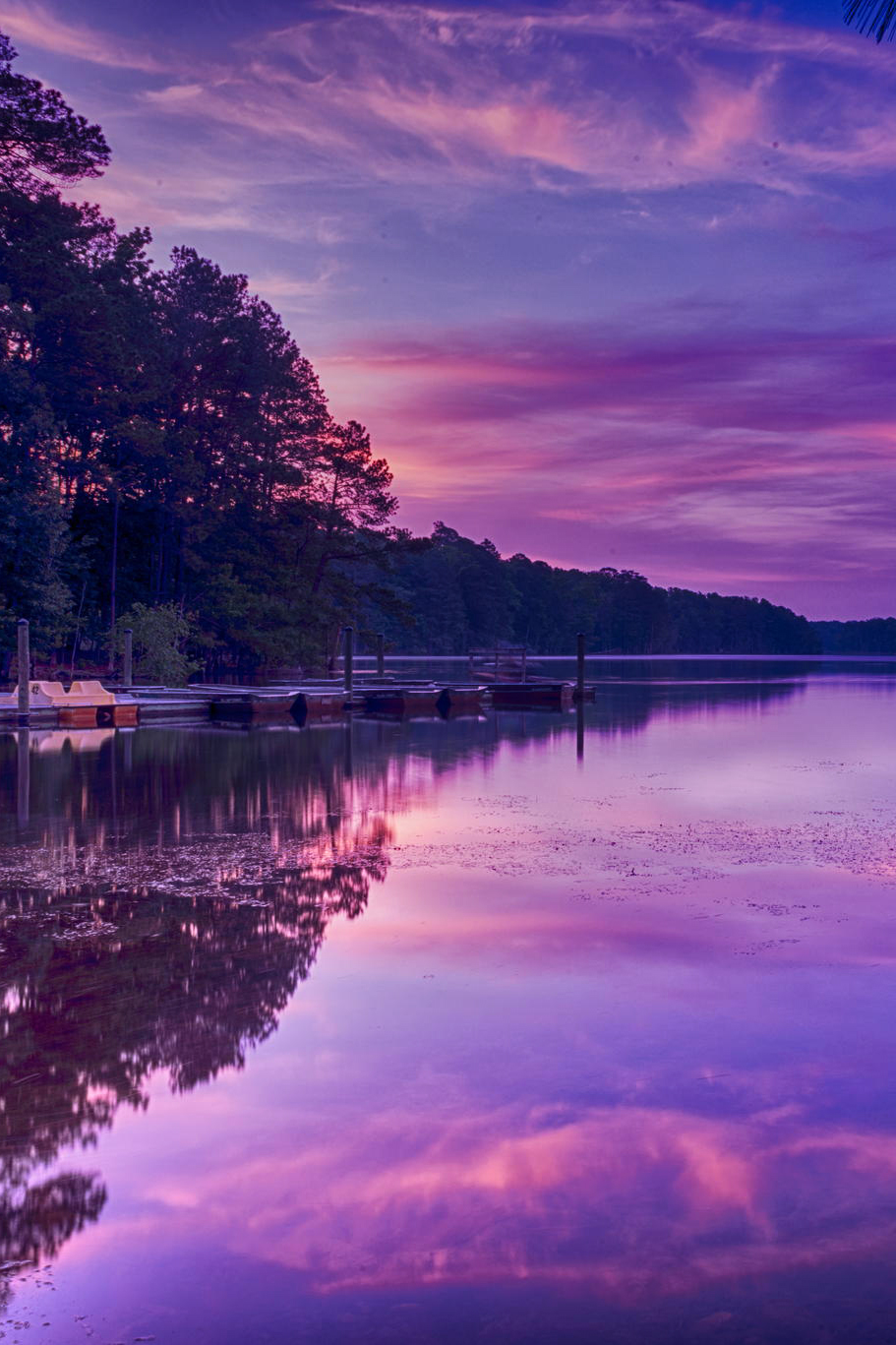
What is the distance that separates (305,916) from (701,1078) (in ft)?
15.3

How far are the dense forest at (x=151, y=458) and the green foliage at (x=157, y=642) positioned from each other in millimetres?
86

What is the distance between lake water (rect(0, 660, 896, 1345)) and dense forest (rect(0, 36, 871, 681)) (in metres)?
28.6

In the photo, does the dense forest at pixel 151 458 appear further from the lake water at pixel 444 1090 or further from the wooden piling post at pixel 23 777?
the lake water at pixel 444 1090

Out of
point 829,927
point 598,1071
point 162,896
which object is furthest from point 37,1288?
point 829,927

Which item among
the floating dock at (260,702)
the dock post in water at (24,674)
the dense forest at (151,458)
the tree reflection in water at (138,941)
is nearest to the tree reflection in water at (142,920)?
the tree reflection in water at (138,941)

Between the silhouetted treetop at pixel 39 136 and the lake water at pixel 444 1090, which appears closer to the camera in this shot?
the lake water at pixel 444 1090

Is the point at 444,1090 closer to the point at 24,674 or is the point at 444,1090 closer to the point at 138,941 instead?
the point at 138,941

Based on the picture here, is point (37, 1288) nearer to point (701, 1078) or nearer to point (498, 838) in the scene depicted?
point (701, 1078)

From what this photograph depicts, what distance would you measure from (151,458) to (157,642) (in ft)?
32.5

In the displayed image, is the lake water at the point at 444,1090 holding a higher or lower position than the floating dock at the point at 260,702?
lower

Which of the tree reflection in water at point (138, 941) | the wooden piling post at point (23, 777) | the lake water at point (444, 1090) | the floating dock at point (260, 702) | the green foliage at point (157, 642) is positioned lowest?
the lake water at point (444, 1090)

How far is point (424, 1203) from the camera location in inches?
196

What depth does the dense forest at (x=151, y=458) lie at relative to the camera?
3872 centimetres

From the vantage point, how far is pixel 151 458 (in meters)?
50.0
